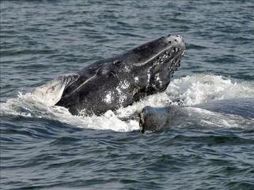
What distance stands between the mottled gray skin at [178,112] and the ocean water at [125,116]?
0.11 meters

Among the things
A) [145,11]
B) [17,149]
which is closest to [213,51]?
[145,11]

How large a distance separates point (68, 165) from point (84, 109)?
9.94ft

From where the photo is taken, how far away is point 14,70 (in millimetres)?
21422

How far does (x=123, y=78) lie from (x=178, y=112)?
1.79m

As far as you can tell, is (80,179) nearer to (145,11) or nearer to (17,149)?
(17,149)

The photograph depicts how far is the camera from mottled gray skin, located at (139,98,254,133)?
1311cm

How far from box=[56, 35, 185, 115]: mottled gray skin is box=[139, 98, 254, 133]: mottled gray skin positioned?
4.47 feet

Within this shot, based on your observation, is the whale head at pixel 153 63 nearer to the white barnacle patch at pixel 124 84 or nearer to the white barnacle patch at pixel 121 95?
the white barnacle patch at pixel 124 84

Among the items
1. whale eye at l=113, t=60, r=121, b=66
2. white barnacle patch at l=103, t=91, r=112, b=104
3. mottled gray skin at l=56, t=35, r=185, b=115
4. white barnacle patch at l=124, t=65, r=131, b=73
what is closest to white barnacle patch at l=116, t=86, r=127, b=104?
mottled gray skin at l=56, t=35, r=185, b=115

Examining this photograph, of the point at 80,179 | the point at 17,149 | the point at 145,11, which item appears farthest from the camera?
the point at 145,11

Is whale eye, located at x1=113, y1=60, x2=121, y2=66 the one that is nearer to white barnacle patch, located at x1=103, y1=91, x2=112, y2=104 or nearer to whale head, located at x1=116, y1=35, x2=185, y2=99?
whale head, located at x1=116, y1=35, x2=185, y2=99

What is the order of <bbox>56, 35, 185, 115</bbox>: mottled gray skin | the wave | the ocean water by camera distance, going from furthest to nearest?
<bbox>56, 35, 185, 115</bbox>: mottled gray skin
the wave
the ocean water

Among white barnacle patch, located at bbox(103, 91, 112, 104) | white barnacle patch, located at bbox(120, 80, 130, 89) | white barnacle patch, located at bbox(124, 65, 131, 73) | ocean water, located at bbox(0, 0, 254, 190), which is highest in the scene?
white barnacle patch, located at bbox(124, 65, 131, 73)

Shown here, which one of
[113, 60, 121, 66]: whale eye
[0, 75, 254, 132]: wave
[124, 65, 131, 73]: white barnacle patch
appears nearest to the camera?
[0, 75, 254, 132]: wave
